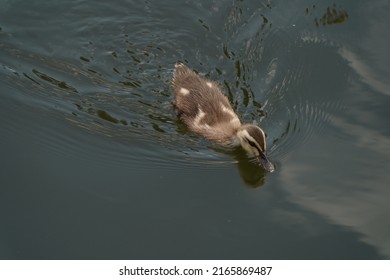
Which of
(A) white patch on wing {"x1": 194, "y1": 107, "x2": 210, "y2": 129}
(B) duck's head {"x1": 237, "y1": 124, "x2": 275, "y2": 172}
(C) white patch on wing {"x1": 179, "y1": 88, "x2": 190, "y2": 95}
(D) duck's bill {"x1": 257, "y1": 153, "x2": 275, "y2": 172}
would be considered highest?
(C) white patch on wing {"x1": 179, "y1": 88, "x2": 190, "y2": 95}

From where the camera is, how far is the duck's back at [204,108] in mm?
5543

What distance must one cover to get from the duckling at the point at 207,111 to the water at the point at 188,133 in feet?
0.39

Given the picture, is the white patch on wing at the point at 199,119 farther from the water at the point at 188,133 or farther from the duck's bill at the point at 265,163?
the duck's bill at the point at 265,163

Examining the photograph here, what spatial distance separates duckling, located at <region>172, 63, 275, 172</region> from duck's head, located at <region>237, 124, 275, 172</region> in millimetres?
13

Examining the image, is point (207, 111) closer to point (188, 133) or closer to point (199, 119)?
point (199, 119)

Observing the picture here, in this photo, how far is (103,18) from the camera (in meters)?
6.52

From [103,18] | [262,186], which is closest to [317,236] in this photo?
[262,186]

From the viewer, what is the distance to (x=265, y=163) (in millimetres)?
5117

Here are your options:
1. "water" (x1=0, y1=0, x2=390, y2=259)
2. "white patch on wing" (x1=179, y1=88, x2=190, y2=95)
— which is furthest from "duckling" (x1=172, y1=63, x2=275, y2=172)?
"water" (x1=0, y1=0, x2=390, y2=259)

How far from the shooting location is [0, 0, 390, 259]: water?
15.2 ft

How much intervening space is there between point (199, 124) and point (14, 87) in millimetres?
1553

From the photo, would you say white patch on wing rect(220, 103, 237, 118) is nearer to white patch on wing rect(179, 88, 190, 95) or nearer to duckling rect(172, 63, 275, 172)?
duckling rect(172, 63, 275, 172)

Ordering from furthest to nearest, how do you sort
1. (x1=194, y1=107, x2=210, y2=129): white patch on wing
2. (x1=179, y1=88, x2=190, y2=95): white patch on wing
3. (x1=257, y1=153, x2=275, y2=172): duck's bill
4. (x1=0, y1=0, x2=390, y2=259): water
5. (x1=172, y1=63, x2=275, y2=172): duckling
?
1. (x1=179, y1=88, x2=190, y2=95): white patch on wing
2. (x1=194, y1=107, x2=210, y2=129): white patch on wing
3. (x1=172, y1=63, x2=275, y2=172): duckling
4. (x1=257, y1=153, x2=275, y2=172): duck's bill
5. (x1=0, y1=0, x2=390, y2=259): water

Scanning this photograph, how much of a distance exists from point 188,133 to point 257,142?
73cm
